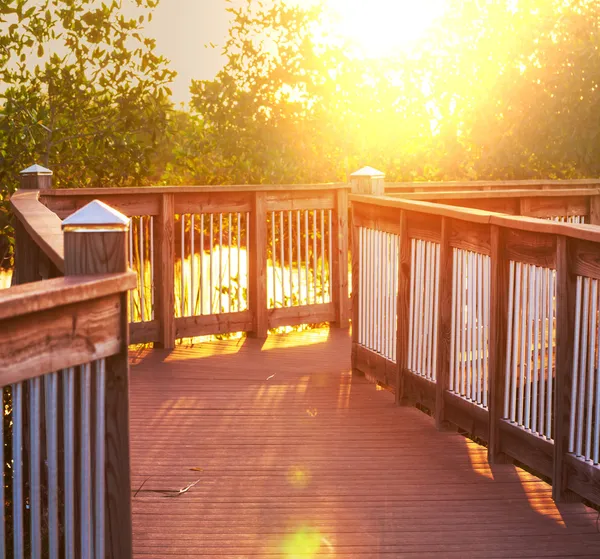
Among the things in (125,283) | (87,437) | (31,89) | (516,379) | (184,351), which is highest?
(31,89)

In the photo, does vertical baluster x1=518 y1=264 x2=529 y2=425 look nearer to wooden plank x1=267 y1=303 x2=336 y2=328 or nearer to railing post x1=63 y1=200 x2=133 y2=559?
railing post x1=63 y1=200 x2=133 y2=559

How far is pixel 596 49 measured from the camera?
53.6 feet

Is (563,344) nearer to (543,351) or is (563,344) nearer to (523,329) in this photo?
(543,351)

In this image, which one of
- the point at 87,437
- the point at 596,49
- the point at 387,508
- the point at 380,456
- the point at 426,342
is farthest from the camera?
the point at 596,49

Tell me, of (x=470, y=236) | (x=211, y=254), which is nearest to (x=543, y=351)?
(x=470, y=236)

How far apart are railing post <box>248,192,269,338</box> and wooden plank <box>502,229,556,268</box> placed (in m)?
4.00

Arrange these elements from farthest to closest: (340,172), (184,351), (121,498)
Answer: (340,172) < (184,351) < (121,498)

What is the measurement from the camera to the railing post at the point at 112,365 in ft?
8.40

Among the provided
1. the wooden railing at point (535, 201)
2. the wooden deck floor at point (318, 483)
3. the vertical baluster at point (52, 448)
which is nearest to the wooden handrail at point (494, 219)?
the wooden railing at point (535, 201)

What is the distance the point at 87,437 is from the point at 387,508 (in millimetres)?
2144

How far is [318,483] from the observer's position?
A: 185 inches

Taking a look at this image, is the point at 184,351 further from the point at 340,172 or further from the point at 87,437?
the point at 340,172

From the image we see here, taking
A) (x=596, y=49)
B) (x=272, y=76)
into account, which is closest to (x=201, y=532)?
(x=596, y=49)

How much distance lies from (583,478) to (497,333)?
93cm
